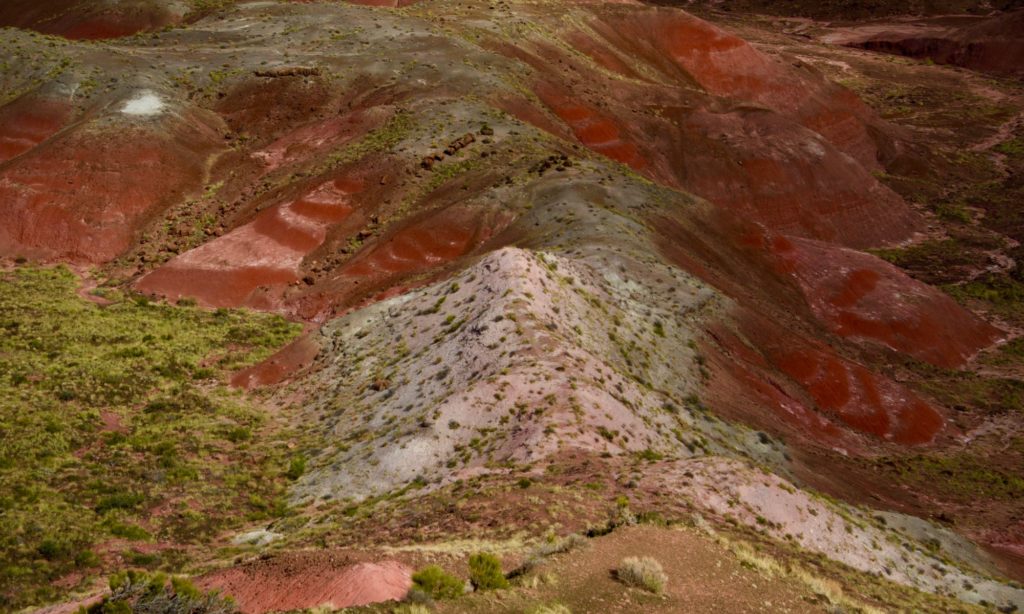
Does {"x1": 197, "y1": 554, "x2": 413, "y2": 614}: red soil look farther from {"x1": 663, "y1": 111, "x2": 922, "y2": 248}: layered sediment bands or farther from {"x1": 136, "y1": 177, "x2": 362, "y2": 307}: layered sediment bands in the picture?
{"x1": 663, "y1": 111, "x2": 922, "y2": 248}: layered sediment bands

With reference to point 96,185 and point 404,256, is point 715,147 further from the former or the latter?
point 96,185

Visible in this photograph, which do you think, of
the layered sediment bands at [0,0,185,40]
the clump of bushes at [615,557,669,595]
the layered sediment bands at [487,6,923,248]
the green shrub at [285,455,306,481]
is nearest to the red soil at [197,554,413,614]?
the clump of bushes at [615,557,669,595]

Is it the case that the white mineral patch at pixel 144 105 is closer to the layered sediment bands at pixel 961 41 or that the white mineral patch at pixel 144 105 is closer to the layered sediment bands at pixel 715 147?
the layered sediment bands at pixel 715 147

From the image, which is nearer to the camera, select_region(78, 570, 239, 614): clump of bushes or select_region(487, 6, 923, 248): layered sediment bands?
select_region(78, 570, 239, 614): clump of bushes

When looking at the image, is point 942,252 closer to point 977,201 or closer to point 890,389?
point 977,201

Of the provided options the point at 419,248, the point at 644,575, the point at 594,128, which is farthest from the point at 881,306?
the point at 644,575

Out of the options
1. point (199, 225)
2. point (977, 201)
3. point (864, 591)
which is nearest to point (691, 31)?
point (977, 201)
